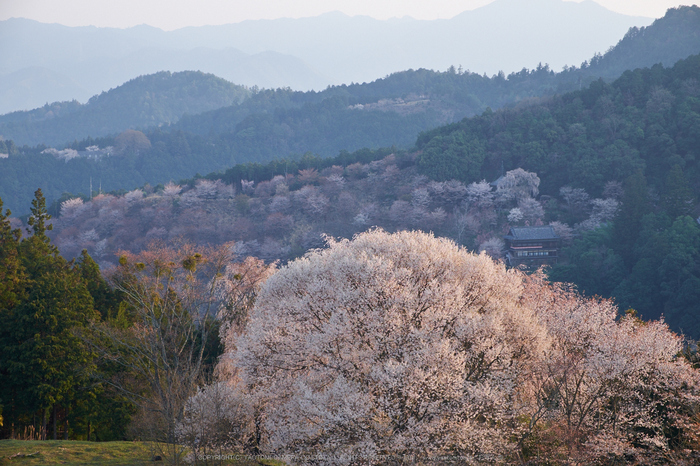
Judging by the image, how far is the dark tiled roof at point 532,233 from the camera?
44188 mm

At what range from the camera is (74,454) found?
13422 millimetres

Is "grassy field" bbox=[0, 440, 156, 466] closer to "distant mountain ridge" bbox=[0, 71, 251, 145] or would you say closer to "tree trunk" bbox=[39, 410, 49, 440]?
"tree trunk" bbox=[39, 410, 49, 440]

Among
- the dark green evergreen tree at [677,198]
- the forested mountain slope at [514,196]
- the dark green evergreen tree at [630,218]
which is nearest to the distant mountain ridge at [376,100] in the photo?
the forested mountain slope at [514,196]

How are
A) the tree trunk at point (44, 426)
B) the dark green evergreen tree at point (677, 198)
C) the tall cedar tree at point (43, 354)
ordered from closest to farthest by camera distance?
the tall cedar tree at point (43, 354)
the tree trunk at point (44, 426)
the dark green evergreen tree at point (677, 198)

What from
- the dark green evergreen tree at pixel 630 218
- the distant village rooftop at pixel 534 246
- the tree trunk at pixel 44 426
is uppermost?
the dark green evergreen tree at pixel 630 218

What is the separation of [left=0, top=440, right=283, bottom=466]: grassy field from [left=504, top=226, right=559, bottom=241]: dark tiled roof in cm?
3440

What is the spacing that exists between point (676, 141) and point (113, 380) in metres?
46.6

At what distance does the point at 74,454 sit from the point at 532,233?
3790 centimetres

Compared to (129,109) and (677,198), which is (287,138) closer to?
(677,198)

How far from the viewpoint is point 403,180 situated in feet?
194

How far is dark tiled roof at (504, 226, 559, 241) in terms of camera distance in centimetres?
4419

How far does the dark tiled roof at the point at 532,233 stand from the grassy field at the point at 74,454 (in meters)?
34.4

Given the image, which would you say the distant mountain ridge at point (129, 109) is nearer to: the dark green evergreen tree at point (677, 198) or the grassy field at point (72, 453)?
the dark green evergreen tree at point (677, 198)

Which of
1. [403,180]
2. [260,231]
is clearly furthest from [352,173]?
[260,231]
